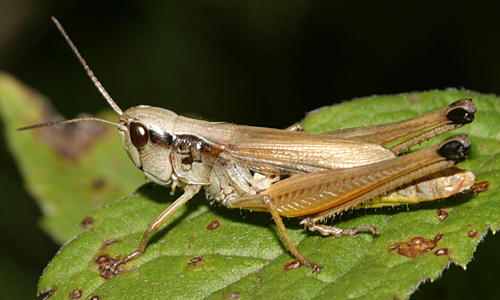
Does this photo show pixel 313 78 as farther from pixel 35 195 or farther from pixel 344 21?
pixel 35 195

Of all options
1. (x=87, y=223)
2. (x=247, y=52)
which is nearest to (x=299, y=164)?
(x=87, y=223)

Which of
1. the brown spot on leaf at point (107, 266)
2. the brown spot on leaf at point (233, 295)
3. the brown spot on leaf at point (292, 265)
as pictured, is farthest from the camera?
the brown spot on leaf at point (107, 266)

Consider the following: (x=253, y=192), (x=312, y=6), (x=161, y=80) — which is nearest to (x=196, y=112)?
(x=161, y=80)

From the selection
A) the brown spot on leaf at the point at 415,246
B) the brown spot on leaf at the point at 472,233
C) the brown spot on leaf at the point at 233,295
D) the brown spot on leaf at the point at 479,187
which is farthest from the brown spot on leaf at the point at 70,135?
the brown spot on leaf at the point at 472,233

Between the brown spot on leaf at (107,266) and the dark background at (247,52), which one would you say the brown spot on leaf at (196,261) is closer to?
the brown spot on leaf at (107,266)

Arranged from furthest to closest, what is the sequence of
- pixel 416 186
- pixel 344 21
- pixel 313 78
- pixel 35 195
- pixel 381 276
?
pixel 344 21, pixel 313 78, pixel 35 195, pixel 416 186, pixel 381 276

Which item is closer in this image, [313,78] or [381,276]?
[381,276]

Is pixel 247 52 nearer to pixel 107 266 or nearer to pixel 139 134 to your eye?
pixel 139 134
